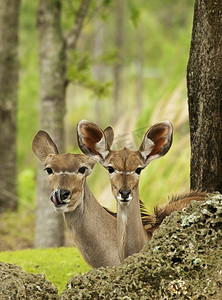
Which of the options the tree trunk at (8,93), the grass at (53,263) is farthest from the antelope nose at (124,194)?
the tree trunk at (8,93)

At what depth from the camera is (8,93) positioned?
49.1ft

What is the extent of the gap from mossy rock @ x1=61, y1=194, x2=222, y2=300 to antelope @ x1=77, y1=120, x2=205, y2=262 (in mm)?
528

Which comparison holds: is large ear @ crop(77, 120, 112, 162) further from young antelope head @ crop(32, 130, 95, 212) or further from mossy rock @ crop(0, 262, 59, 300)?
mossy rock @ crop(0, 262, 59, 300)

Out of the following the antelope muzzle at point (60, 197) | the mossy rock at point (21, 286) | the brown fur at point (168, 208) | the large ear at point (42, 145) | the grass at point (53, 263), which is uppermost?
the large ear at point (42, 145)

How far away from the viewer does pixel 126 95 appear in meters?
54.9

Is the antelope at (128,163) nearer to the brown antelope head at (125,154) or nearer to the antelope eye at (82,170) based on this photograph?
→ the brown antelope head at (125,154)

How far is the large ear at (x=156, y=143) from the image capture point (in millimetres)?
5449

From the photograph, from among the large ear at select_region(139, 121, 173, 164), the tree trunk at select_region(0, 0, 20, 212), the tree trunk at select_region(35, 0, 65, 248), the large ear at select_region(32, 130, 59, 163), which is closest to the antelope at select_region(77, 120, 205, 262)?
the large ear at select_region(139, 121, 173, 164)

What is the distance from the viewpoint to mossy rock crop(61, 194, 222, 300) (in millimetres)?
4504

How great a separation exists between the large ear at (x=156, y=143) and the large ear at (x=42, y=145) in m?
0.91

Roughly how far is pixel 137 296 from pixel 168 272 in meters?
0.28

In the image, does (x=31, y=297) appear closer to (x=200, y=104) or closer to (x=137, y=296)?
(x=137, y=296)

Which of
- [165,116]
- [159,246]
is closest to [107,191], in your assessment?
[165,116]

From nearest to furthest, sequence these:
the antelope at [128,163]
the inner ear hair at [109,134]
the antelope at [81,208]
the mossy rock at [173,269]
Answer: the mossy rock at [173,269]
the antelope at [128,163]
the antelope at [81,208]
the inner ear hair at [109,134]
